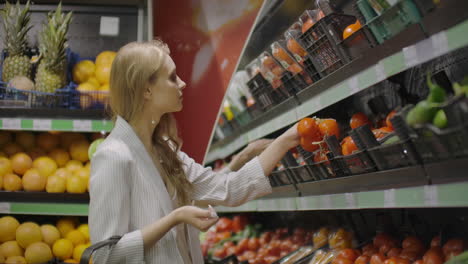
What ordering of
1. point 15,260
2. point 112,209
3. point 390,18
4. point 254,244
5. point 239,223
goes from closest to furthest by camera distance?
point 390,18
point 112,209
point 15,260
point 254,244
point 239,223

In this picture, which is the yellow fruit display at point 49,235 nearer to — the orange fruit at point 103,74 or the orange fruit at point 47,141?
the orange fruit at point 47,141

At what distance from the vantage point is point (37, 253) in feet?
9.87

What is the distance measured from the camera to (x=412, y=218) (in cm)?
233

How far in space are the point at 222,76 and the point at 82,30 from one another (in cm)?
129

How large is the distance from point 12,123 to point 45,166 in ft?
1.16

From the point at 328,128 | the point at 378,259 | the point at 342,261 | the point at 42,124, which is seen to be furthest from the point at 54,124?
the point at 378,259

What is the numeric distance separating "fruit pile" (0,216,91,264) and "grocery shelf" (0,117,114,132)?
1.97 feet

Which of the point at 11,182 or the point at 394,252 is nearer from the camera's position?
the point at 394,252

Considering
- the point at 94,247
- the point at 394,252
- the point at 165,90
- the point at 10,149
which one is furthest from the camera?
the point at 10,149

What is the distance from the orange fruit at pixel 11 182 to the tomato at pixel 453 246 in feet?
8.39

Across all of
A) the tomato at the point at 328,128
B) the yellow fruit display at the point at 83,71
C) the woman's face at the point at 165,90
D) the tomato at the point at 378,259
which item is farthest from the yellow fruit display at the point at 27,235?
the tomato at the point at 378,259

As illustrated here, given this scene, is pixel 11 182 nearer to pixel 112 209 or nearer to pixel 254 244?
pixel 112 209

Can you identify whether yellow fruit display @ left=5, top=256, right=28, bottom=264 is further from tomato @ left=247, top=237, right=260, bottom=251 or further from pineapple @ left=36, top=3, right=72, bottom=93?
tomato @ left=247, top=237, right=260, bottom=251

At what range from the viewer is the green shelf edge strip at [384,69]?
1352mm
